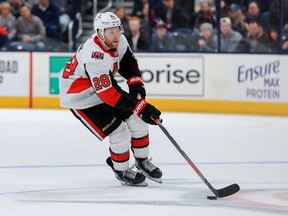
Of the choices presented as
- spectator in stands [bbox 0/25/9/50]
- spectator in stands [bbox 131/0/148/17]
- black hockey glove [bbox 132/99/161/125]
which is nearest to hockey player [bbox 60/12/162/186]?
black hockey glove [bbox 132/99/161/125]

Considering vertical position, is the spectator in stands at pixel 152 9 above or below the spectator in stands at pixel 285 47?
above

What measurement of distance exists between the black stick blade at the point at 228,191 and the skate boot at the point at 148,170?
66 cm

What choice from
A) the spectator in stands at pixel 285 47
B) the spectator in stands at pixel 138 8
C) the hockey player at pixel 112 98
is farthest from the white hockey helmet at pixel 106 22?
the spectator in stands at pixel 138 8

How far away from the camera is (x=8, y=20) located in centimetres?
1176

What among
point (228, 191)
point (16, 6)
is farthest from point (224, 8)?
point (228, 191)

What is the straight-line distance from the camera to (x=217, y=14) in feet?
36.2

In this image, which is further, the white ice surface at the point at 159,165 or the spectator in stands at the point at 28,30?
the spectator in stands at the point at 28,30

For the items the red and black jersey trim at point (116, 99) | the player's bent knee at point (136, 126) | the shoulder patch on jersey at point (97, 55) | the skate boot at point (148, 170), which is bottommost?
the skate boot at point (148, 170)

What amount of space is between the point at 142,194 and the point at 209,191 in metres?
0.41

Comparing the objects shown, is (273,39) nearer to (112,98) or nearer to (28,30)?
(28,30)

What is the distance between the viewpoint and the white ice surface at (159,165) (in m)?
5.11

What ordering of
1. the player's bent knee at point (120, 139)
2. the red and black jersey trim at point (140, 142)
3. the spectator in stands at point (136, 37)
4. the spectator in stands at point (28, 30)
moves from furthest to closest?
the spectator in stands at point (28, 30)
the spectator in stands at point (136, 37)
the red and black jersey trim at point (140, 142)
the player's bent knee at point (120, 139)

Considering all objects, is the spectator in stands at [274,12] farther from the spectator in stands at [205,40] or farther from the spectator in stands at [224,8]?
the spectator in stands at [205,40]

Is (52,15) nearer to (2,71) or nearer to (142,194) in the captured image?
(2,71)
